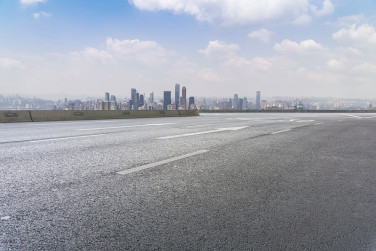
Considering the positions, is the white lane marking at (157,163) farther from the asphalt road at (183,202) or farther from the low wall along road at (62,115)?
the low wall along road at (62,115)

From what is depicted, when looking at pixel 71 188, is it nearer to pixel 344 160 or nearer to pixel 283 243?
pixel 283 243

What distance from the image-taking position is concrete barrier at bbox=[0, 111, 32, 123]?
51.1 ft

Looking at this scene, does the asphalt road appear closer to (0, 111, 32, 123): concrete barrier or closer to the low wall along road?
(0, 111, 32, 123): concrete barrier

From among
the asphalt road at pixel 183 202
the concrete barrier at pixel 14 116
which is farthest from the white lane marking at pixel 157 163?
the concrete barrier at pixel 14 116

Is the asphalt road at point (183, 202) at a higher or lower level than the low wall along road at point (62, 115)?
lower

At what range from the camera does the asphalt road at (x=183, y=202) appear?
218 centimetres

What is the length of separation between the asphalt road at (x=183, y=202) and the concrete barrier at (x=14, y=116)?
1179cm

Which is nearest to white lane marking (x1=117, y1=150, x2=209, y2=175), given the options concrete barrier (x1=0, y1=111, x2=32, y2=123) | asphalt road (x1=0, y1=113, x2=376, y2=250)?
asphalt road (x1=0, y1=113, x2=376, y2=250)

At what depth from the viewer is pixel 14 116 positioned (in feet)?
52.1

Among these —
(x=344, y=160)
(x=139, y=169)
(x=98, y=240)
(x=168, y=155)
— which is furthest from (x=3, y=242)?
(x=344, y=160)

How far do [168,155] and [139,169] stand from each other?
3.95ft

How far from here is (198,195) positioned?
3.21 metres

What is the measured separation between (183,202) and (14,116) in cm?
1608

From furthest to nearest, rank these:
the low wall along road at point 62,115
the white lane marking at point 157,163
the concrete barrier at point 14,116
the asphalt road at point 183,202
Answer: the low wall along road at point 62,115
the concrete barrier at point 14,116
the white lane marking at point 157,163
the asphalt road at point 183,202
